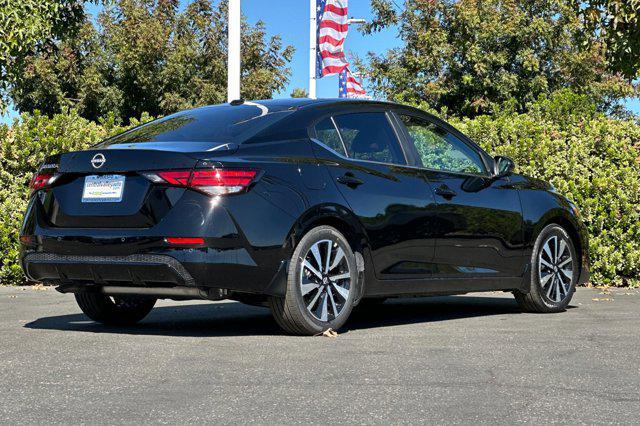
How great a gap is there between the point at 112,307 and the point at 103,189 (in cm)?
143

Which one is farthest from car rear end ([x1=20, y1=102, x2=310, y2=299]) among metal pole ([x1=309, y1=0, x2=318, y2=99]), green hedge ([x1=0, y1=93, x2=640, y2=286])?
metal pole ([x1=309, y1=0, x2=318, y2=99])

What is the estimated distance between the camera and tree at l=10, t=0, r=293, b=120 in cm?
4441

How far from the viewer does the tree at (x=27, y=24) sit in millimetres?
16156

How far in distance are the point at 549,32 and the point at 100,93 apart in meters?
19.8

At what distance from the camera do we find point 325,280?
7.05 meters

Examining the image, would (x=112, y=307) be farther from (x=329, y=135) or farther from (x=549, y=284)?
(x=549, y=284)

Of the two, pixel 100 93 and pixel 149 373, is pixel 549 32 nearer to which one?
pixel 100 93

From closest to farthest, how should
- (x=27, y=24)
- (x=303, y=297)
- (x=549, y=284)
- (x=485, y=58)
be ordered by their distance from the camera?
(x=303, y=297) < (x=549, y=284) < (x=27, y=24) < (x=485, y=58)

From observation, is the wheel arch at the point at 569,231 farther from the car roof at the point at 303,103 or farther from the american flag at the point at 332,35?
the american flag at the point at 332,35

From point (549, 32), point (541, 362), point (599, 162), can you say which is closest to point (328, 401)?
point (541, 362)

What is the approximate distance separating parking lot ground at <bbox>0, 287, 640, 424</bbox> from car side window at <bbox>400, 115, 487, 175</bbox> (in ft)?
3.93

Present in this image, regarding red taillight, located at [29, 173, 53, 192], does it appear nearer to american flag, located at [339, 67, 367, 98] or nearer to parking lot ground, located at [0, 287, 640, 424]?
Answer: parking lot ground, located at [0, 287, 640, 424]

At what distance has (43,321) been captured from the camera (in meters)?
8.06

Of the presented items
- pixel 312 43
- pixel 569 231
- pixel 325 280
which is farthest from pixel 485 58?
pixel 325 280
